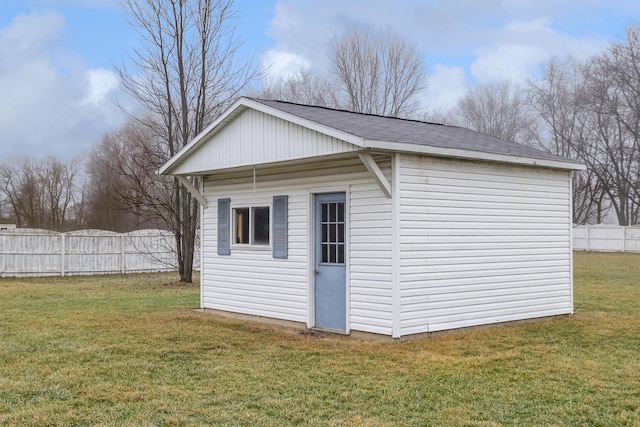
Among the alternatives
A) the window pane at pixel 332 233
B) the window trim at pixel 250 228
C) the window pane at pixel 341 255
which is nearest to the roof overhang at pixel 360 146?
the window trim at pixel 250 228

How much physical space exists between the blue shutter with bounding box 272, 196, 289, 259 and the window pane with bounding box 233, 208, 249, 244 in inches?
36.3

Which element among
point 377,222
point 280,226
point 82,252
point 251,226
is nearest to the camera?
point 377,222

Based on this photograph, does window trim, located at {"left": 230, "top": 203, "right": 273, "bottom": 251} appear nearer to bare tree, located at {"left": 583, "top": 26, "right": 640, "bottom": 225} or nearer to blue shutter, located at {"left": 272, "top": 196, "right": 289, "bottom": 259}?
blue shutter, located at {"left": 272, "top": 196, "right": 289, "bottom": 259}

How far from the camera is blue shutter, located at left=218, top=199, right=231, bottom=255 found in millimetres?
11297

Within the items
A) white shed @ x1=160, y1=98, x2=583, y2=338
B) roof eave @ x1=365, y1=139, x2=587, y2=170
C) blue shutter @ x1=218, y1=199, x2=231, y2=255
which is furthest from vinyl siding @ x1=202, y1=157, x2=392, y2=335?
roof eave @ x1=365, y1=139, x2=587, y2=170

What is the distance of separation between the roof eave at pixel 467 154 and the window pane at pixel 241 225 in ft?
12.2

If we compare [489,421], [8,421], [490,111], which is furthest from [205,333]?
[490,111]

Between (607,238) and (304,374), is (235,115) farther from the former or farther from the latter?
(607,238)

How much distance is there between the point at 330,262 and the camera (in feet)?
31.2

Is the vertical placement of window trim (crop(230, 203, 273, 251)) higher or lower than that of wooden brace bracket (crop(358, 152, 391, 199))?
lower

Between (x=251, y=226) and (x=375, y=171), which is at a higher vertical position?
(x=375, y=171)

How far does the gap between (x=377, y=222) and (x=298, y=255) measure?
1.69 metres

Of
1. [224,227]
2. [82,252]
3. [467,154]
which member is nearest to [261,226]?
[224,227]

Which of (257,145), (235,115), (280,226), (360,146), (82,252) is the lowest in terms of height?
(82,252)
